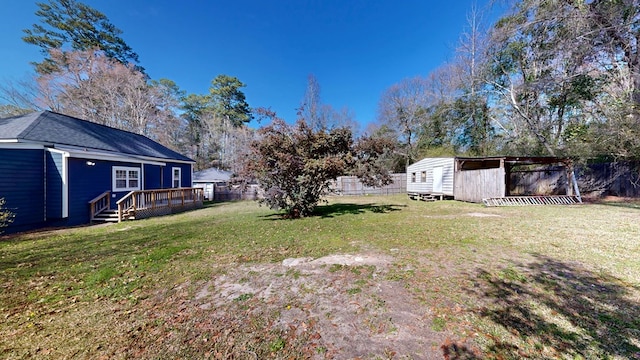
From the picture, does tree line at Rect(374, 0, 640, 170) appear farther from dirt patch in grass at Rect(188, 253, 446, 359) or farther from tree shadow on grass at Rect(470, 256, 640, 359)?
dirt patch in grass at Rect(188, 253, 446, 359)

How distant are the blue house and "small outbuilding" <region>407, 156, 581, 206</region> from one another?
49.6 feet

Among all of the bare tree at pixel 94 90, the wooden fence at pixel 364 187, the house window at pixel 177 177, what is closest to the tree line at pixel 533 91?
the wooden fence at pixel 364 187

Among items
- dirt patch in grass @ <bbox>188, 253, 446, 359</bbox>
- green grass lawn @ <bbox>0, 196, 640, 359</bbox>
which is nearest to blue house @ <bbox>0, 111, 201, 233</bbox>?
green grass lawn @ <bbox>0, 196, 640, 359</bbox>

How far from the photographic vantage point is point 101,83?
1770cm

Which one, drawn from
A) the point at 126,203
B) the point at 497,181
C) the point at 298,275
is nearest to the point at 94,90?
the point at 126,203

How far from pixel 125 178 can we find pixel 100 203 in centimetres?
158

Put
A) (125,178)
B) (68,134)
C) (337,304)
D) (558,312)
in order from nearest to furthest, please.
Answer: (558,312), (337,304), (68,134), (125,178)

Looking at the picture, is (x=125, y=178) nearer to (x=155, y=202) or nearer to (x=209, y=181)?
(x=155, y=202)

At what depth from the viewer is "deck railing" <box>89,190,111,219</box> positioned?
360 inches

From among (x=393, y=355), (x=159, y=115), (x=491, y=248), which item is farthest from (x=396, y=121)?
(x=393, y=355)

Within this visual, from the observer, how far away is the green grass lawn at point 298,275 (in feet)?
6.89

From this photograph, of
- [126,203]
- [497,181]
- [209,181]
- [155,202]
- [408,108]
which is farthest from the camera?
[408,108]

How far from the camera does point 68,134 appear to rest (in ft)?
31.4

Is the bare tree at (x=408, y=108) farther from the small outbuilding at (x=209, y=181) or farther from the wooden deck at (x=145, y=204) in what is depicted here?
the wooden deck at (x=145, y=204)
